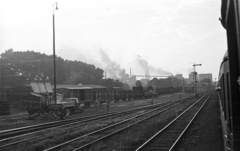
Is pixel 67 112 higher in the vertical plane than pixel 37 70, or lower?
lower

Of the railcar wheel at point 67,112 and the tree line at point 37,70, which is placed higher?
the tree line at point 37,70

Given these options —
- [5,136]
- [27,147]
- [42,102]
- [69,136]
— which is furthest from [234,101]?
[42,102]

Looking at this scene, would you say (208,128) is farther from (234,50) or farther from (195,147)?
(234,50)

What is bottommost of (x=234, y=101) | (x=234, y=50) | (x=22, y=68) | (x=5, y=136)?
(x=5, y=136)

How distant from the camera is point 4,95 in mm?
37094

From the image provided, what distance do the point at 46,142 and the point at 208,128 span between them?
845 centimetres

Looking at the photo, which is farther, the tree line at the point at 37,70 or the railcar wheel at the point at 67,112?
the tree line at the point at 37,70

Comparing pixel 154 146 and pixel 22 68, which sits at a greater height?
pixel 22 68

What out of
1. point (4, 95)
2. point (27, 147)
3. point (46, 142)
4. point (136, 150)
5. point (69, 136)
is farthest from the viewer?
point (4, 95)

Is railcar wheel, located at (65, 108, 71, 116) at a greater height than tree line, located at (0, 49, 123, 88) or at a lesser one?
lesser

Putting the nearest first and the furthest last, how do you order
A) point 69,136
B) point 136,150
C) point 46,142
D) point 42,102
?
point 136,150, point 46,142, point 69,136, point 42,102

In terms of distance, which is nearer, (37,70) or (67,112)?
(67,112)

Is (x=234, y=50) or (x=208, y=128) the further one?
(x=208, y=128)

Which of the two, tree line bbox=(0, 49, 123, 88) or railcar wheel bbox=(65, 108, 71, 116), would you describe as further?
tree line bbox=(0, 49, 123, 88)
